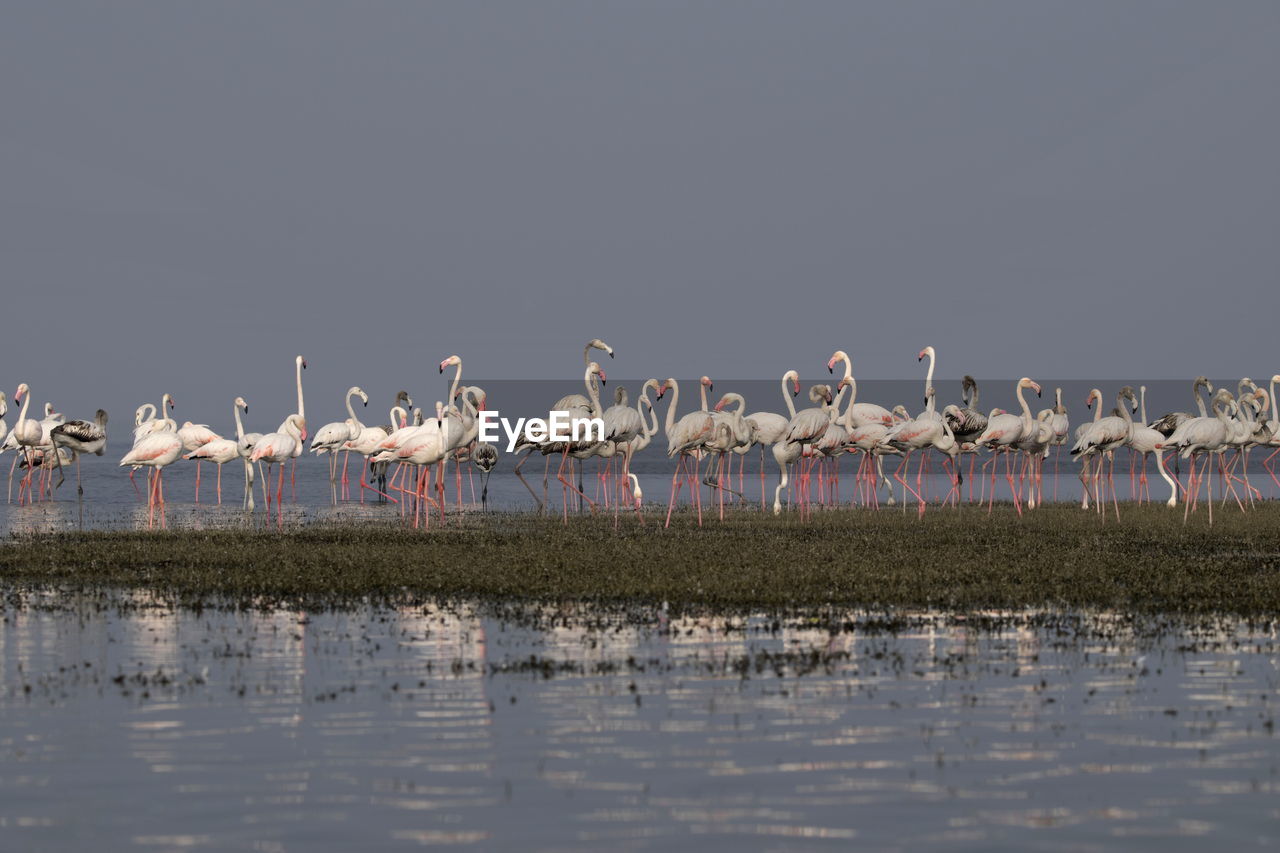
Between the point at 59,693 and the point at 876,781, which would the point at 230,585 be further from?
the point at 876,781

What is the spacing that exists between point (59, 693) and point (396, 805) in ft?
12.0

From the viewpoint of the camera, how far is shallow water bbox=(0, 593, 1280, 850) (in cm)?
674

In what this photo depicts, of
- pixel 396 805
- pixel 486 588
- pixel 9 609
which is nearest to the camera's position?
pixel 396 805

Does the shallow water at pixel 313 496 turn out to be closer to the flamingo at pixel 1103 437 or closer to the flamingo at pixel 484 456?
the flamingo at pixel 484 456

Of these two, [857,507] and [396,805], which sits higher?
[857,507]

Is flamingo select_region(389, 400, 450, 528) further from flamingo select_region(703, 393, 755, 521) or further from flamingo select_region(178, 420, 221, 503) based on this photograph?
flamingo select_region(178, 420, 221, 503)

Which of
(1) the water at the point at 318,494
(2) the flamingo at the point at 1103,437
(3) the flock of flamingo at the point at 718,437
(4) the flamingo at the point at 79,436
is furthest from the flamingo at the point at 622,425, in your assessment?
(4) the flamingo at the point at 79,436

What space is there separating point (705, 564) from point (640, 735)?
9.06m

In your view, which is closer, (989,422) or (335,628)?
(335,628)

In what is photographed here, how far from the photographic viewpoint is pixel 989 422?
1246 inches

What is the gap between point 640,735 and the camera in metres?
8.42

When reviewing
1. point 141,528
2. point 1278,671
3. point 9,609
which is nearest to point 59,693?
point 9,609

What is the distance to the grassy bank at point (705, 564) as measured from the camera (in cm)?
1460

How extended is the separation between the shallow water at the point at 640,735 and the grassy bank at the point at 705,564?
6.61ft
